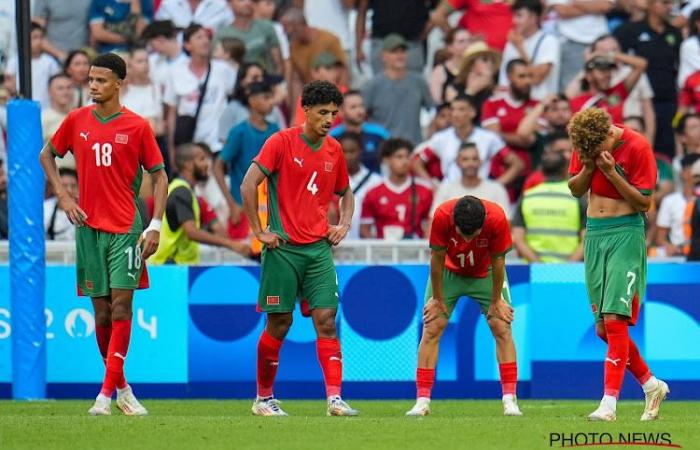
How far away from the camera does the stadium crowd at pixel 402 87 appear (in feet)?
55.6

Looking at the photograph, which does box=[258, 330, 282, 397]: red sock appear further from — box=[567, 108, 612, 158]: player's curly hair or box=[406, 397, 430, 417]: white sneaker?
box=[567, 108, 612, 158]: player's curly hair

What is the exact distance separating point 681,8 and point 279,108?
5990 mm

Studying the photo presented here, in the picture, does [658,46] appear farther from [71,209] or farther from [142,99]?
[71,209]

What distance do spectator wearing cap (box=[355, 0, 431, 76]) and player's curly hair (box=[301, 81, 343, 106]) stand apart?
324 inches

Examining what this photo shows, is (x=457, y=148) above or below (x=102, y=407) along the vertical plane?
above

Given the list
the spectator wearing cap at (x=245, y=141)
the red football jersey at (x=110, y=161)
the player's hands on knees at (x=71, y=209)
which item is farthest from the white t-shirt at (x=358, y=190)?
the player's hands on knees at (x=71, y=209)

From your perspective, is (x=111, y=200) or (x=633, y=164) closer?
(x=633, y=164)

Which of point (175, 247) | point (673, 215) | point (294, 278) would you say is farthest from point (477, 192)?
point (294, 278)

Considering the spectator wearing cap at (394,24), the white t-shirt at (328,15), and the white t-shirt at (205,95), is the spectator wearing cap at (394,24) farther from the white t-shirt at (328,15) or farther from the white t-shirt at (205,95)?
the white t-shirt at (205,95)

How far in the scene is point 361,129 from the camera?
18062mm

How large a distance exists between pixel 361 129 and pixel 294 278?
6530 millimetres

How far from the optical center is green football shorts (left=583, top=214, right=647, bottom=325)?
10898 millimetres

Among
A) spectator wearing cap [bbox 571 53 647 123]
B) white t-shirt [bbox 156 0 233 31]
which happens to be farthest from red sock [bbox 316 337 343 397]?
white t-shirt [bbox 156 0 233 31]

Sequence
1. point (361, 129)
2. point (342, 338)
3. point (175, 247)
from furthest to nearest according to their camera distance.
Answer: point (361, 129) < point (175, 247) < point (342, 338)
